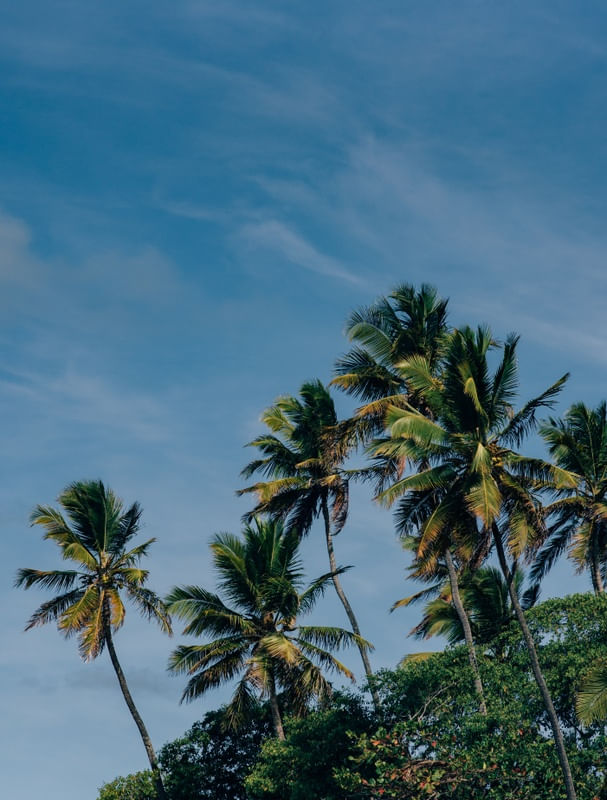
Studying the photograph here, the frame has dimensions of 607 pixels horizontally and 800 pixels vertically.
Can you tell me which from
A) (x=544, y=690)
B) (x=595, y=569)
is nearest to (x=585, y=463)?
(x=595, y=569)

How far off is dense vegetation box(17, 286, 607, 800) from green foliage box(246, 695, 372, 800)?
53 millimetres

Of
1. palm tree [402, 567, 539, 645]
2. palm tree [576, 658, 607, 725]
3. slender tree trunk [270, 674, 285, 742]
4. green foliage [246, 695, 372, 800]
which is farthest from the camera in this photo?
palm tree [402, 567, 539, 645]

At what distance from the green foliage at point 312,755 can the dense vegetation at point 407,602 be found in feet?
0.17

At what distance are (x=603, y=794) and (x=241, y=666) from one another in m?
11.2

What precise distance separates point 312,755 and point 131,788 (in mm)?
6921

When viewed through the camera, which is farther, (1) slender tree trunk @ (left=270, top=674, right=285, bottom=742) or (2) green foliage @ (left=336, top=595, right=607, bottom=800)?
(1) slender tree trunk @ (left=270, top=674, right=285, bottom=742)

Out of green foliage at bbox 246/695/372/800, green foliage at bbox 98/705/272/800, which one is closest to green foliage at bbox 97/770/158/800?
green foliage at bbox 98/705/272/800

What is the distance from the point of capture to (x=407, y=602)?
128ft

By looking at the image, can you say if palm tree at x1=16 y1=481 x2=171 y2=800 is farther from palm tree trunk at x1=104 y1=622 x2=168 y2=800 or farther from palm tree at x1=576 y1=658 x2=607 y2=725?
palm tree at x1=576 y1=658 x2=607 y2=725

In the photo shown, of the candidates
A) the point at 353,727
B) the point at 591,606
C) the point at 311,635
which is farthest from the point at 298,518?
the point at 591,606

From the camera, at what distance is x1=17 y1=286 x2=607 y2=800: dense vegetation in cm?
2202

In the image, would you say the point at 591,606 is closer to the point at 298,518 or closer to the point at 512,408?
the point at 512,408

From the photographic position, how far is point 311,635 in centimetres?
2922

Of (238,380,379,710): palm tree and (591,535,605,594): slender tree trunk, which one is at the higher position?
(238,380,379,710): palm tree
